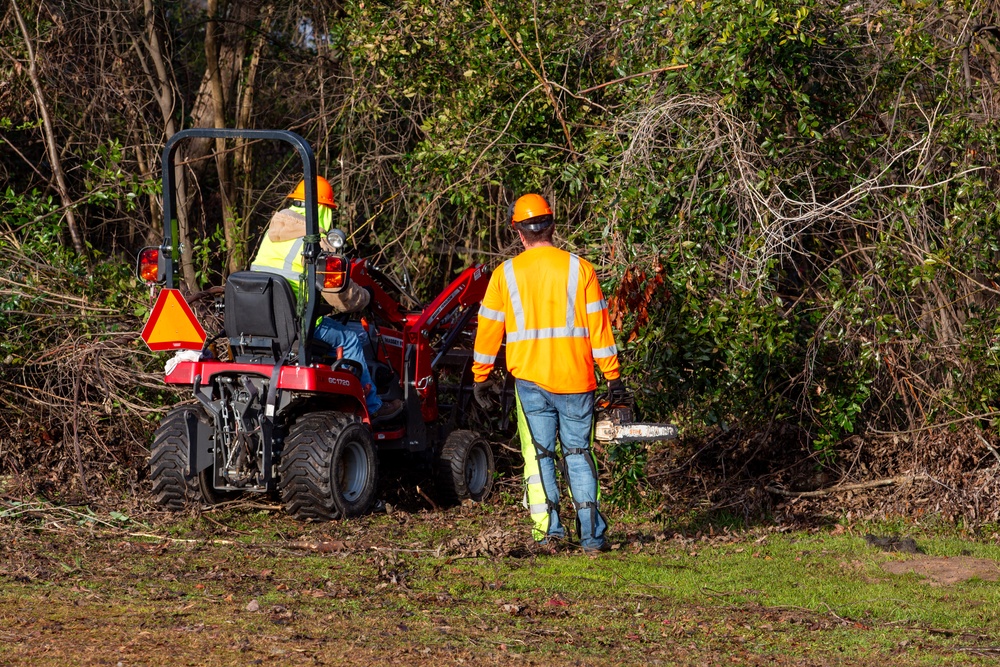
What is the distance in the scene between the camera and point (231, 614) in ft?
17.1

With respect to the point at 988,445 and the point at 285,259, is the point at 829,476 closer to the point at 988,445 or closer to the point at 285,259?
the point at 988,445

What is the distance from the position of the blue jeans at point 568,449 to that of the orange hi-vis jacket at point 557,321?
0.32 ft

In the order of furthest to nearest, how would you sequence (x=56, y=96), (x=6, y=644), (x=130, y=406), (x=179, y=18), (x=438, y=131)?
1. (x=179, y=18)
2. (x=56, y=96)
3. (x=438, y=131)
4. (x=130, y=406)
5. (x=6, y=644)

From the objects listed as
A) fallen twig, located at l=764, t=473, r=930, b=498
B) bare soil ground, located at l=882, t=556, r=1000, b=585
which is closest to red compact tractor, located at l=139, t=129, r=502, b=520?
fallen twig, located at l=764, t=473, r=930, b=498

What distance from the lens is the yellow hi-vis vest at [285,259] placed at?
750 cm

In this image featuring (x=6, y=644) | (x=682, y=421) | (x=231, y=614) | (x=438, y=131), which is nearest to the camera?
(x=6, y=644)

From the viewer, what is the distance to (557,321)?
6641 millimetres

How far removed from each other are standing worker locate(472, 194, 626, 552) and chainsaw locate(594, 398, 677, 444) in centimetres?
16

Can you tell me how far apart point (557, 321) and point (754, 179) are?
5.65ft

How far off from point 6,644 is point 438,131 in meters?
5.94

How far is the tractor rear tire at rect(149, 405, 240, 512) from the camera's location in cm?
755

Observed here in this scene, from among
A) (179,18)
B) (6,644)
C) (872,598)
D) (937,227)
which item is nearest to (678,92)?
(937,227)

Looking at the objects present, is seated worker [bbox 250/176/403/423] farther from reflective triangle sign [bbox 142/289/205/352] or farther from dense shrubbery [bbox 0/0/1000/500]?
dense shrubbery [bbox 0/0/1000/500]

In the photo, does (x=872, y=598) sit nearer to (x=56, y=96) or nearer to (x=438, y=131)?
(x=438, y=131)
